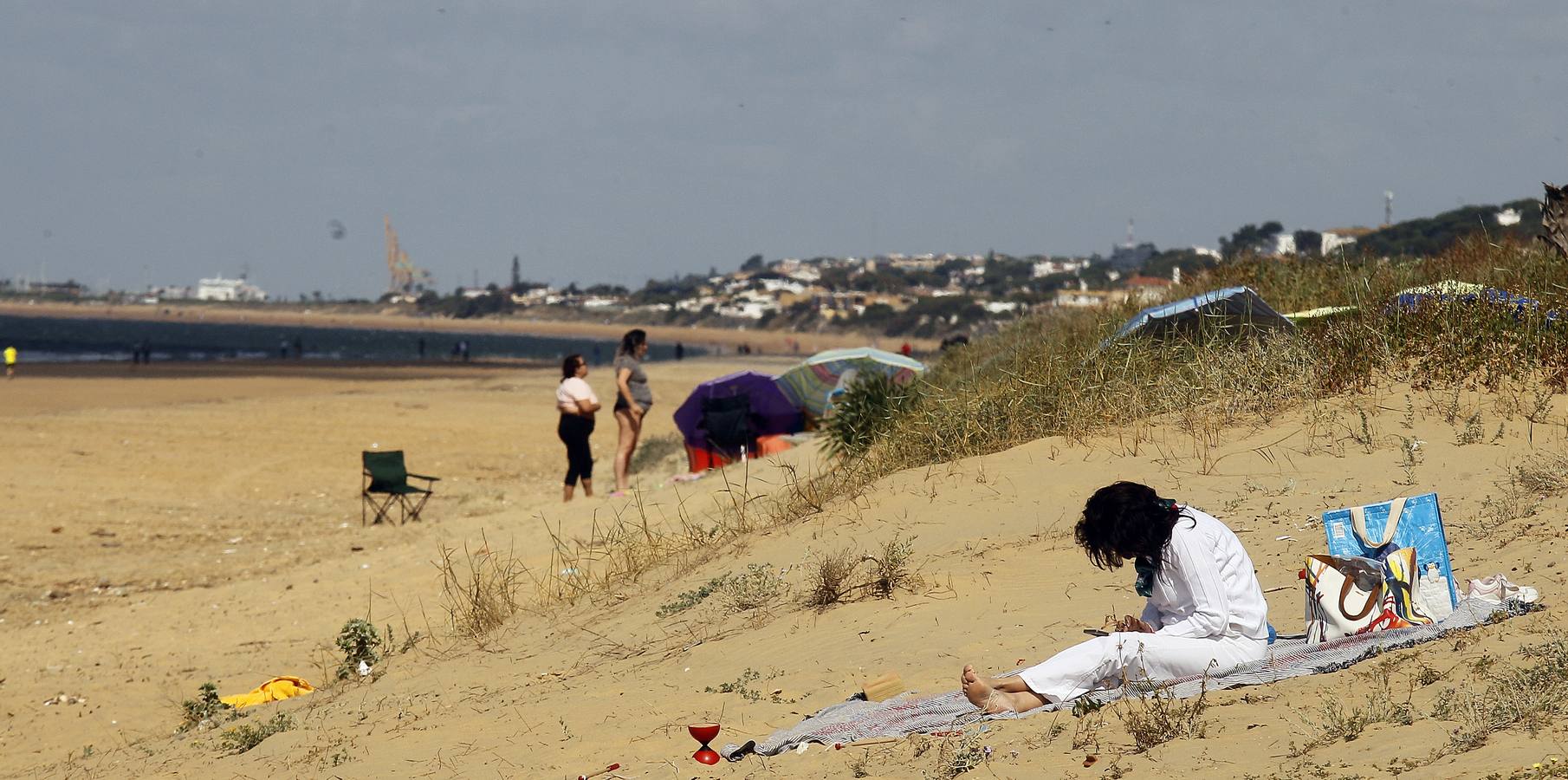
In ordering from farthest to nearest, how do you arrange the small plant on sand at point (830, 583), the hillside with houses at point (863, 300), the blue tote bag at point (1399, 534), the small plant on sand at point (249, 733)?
1. the hillside with houses at point (863, 300)
2. the small plant on sand at point (830, 583)
3. the small plant on sand at point (249, 733)
4. the blue tote bag at point (1399, 534)

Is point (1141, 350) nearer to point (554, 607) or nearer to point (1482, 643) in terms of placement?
point (554, 607)

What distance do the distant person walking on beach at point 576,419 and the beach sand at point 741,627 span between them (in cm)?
29

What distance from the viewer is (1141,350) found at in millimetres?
8578

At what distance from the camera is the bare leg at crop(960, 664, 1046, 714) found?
435 cm

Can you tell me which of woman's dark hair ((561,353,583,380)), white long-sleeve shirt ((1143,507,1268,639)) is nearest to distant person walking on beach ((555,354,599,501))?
woman's dark hair ((561,353,583,380))

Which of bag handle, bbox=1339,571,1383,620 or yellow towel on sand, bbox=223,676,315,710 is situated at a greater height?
bag handle, bbox=1339,571,1383,620

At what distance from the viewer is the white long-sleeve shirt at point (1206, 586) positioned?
4.48m

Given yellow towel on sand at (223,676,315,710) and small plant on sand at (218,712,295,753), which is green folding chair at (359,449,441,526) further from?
small plant on sand at (218,712,295,753)

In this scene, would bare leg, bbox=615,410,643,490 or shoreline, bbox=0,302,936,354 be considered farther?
shoreline, bbox=0,302,936,354

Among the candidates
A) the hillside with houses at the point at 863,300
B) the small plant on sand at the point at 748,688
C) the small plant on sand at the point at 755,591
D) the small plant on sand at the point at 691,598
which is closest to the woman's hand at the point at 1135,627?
the small plant on sand at the point at 748,688

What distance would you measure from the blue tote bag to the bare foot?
1.41 m

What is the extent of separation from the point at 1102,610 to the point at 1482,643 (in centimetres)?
157

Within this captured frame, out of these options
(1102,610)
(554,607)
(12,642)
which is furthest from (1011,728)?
(12,642)

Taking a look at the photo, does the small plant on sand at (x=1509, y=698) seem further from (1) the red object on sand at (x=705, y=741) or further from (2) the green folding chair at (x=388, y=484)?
(2) the green folding chair at (x=388, y=484)
